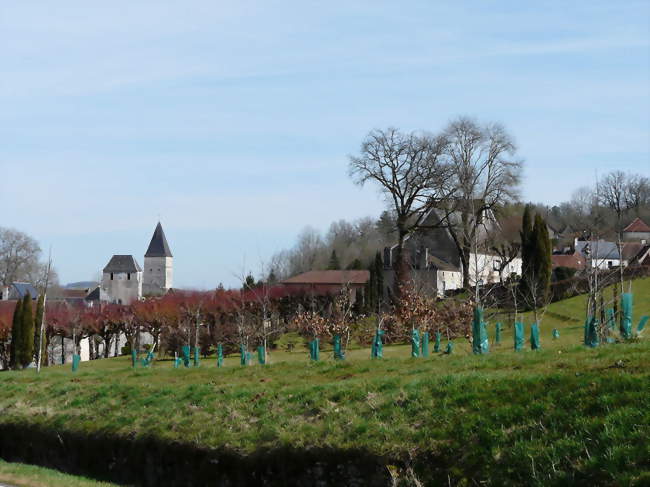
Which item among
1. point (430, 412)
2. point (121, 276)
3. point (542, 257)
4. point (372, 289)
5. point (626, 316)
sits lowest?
point (430, 412)

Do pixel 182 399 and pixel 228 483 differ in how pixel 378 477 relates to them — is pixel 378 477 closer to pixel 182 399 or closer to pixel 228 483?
pixel 228 483

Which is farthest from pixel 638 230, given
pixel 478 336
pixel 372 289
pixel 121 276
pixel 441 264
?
pixel 478 336

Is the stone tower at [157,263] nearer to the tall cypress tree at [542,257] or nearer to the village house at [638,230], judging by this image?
the village house at [638,230]

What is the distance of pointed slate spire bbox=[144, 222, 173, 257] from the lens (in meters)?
143

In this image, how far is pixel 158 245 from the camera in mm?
143000

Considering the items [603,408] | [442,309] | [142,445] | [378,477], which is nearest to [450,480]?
[378,477]

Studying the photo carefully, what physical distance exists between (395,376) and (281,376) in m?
3.36

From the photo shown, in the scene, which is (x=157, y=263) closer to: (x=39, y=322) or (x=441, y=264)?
(x=441, y=264)

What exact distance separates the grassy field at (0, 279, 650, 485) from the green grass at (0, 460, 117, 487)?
54.3 inches

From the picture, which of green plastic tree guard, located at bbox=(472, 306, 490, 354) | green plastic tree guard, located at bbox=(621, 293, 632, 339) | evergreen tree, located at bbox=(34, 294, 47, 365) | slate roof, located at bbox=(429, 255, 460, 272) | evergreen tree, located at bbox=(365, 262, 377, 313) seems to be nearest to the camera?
green plastic tree guard, located at bbox=(621, 293, 632, 339)

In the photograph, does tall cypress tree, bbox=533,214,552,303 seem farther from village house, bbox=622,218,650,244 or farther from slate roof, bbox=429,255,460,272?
village house, bbox=622,218,650,244

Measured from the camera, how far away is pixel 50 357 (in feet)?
192

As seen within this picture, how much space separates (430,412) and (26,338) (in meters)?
37.1

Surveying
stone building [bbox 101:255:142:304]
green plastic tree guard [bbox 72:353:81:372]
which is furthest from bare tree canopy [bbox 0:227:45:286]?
green plastic tree guard [bbox 72:353:81:372]
